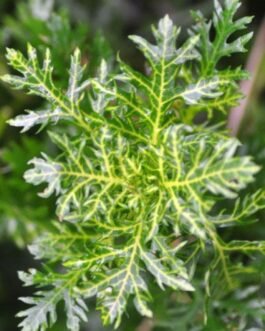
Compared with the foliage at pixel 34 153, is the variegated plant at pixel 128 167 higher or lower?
lower

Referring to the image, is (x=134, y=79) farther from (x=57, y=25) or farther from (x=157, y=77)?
(x=57, y=25)

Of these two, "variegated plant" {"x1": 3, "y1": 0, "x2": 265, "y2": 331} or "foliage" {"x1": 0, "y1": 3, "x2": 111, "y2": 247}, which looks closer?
"variegated plant" {"x1": 3, "y1": 0, "x2": 265, "y2": 331}

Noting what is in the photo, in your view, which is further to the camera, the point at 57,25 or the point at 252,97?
the point at 252,97

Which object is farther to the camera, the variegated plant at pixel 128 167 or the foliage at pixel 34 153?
the foliage at pixel 34 153

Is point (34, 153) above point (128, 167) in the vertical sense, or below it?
above

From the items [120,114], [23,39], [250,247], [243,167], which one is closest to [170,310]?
[250,247]

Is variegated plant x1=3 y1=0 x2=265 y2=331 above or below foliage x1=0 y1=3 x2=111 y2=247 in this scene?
below

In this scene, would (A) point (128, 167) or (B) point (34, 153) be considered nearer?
(A) point (128, 167)

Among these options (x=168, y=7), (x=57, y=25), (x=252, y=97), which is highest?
(x=168, y=7)

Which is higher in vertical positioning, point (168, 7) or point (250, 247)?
point (168, 7)

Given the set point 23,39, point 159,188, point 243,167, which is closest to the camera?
point 243,167

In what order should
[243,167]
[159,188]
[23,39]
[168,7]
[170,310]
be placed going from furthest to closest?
[168,7] < [23,39] < [170,310] < [159,188] < [243,167]
